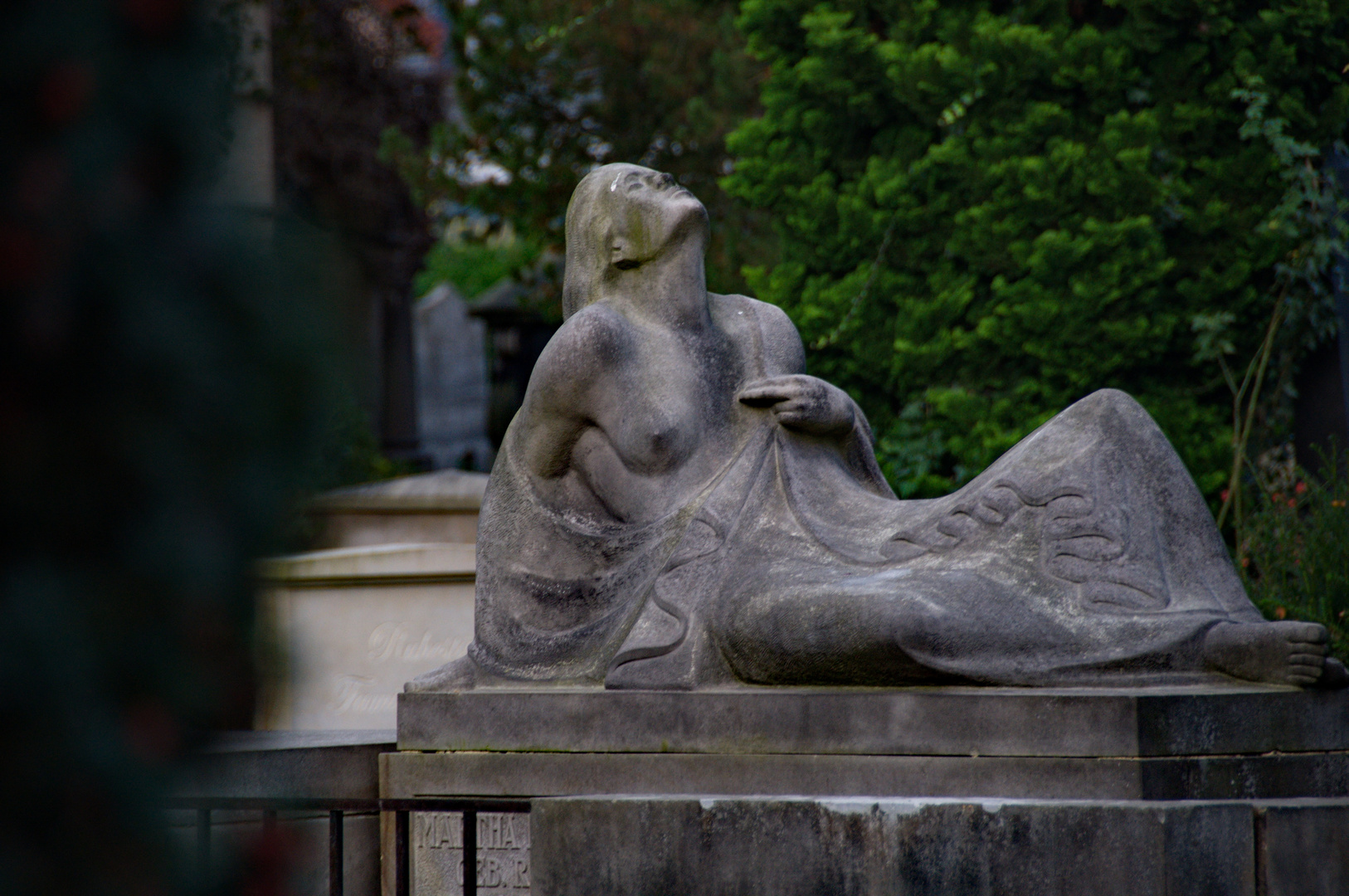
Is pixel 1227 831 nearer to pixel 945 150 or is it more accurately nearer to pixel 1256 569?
pixel 1256 569

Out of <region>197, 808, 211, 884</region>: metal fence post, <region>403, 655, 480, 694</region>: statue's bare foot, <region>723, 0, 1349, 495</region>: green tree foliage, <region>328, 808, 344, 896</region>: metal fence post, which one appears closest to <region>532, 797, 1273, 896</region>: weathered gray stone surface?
<region>328, 808, 344, 896</region>: metal fence post

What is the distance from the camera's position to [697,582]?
434cm

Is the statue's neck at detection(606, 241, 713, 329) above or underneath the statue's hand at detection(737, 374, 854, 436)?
Result: above

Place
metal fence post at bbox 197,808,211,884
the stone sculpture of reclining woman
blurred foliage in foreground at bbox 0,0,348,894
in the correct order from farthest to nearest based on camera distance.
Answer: the stone sculpture of reclining woman → metal fence post at bbox 197,808,211,884 → blurred foliage in foreground at bbox 0,0,348,894

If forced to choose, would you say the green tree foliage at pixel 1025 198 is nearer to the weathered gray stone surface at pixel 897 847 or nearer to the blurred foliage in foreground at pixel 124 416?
the weathered gray stone surface at pixel 897 847

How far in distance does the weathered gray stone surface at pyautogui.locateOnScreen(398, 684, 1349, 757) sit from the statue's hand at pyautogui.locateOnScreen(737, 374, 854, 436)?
0.89 m

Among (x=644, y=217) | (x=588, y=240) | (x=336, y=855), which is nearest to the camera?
(x=336, y=855)

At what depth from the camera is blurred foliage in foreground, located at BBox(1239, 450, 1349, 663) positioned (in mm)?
7066

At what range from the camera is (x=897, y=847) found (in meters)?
3.35

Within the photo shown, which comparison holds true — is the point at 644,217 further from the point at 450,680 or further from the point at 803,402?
the point at 450,680

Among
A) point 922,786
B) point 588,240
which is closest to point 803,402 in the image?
point 588,240

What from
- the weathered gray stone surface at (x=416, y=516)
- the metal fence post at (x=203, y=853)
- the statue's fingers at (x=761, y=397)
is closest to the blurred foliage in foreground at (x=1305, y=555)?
the statue's fingers at (x=761, y=397)

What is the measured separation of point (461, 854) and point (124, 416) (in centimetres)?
379

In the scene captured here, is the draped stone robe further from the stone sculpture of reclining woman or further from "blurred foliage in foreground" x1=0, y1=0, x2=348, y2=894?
"blurred foliage in foreground" x1=0, y1=0, x2=348, y2=894
